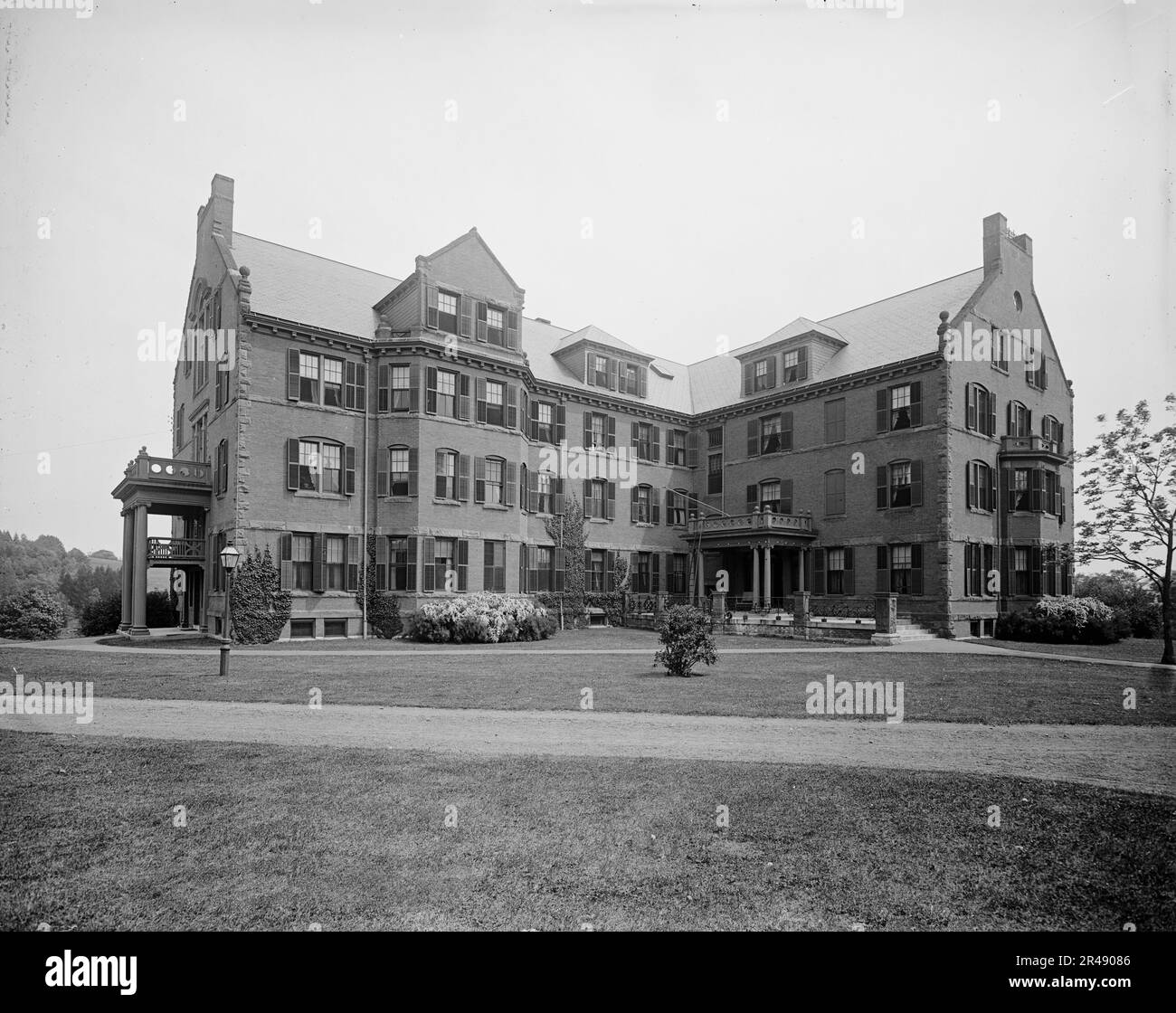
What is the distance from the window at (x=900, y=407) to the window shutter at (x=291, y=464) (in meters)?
25.5

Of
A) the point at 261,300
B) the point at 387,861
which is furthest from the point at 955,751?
the point at 261,300

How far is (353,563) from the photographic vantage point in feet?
95.3

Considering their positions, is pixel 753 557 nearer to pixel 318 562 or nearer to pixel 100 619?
pixel 318 562

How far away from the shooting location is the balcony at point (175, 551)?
3025 centimetres

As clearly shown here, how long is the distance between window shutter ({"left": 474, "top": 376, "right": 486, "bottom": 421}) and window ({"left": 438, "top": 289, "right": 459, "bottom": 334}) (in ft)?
7.83

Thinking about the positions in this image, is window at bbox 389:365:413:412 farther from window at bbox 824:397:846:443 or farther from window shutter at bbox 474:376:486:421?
window at bbox 824:397:846:443

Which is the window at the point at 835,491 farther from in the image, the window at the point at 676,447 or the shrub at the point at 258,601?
the shrub at the point at 258,601

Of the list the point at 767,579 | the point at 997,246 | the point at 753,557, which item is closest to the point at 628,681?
the point at 767,579

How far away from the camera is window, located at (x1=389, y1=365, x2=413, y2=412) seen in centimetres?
2994

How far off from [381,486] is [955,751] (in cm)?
2447

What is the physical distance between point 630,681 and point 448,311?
2068cm

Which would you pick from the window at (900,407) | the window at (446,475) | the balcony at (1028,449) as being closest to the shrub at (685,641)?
the window at (446,475)

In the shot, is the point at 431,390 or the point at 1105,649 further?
the point at 431,390

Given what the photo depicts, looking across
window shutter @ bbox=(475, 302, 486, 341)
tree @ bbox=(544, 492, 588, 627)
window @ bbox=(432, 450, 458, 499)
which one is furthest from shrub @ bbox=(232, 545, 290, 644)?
tree @ bbox=(544, 492, 588, 627)
